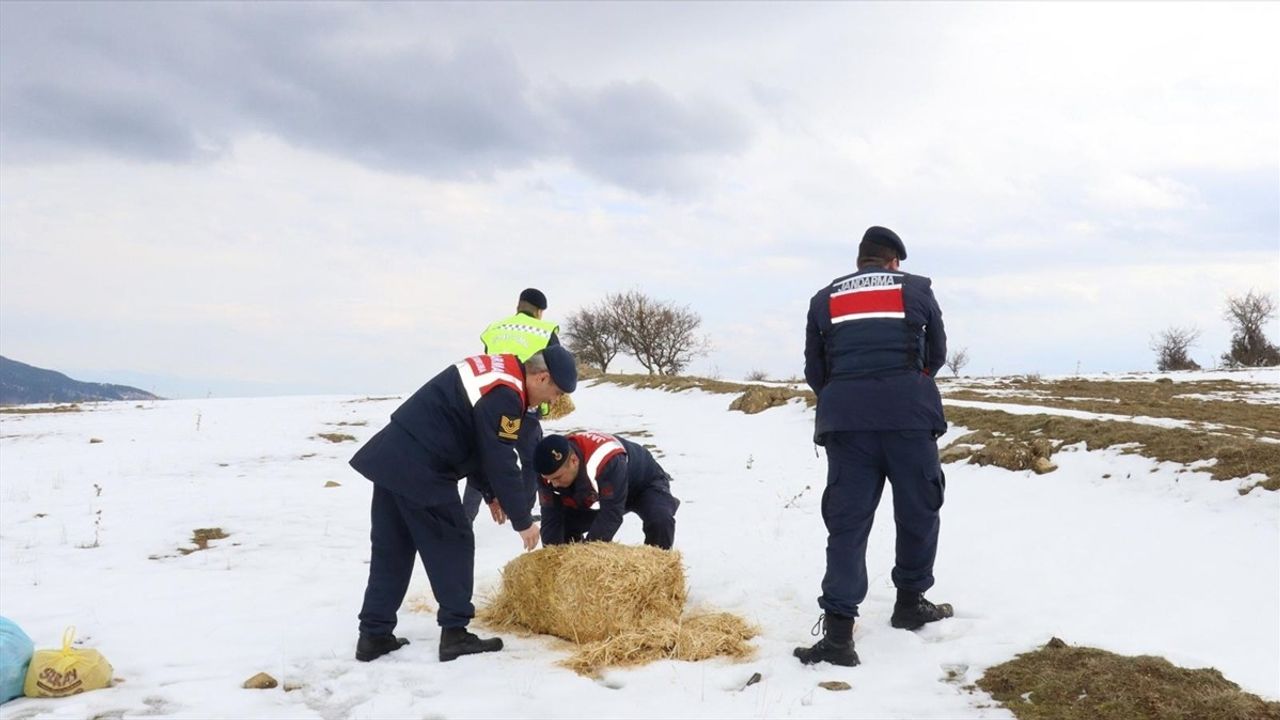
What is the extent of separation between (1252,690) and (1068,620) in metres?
1.24

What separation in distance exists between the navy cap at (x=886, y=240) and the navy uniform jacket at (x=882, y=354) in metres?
0.18

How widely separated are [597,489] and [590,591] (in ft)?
2.84

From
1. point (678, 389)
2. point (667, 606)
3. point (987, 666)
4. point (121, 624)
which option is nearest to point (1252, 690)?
point (987, 666)

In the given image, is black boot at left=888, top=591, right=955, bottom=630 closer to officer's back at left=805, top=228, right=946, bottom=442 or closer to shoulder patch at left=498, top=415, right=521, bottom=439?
officer's back at left=805, top=228, right=946, bottom=442

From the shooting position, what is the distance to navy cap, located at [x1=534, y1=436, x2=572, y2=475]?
546cm

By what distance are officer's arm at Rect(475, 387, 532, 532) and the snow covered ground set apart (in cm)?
98

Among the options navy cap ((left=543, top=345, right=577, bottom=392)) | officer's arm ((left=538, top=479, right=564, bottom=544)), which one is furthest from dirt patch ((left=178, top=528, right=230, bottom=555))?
navy cap ((left=543, top=345, right=577, bottom=392))

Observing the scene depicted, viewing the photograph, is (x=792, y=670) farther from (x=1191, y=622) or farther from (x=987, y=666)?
(x=1191, y=622)

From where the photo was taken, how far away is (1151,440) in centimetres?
932

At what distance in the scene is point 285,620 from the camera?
5.82 m

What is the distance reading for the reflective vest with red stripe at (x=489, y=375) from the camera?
194 inches

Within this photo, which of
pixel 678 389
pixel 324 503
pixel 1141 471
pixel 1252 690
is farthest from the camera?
pixel 678 389

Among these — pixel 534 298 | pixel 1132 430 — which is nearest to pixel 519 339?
pixel 534 298

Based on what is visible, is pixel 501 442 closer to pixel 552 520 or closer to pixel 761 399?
pixel 552 520
